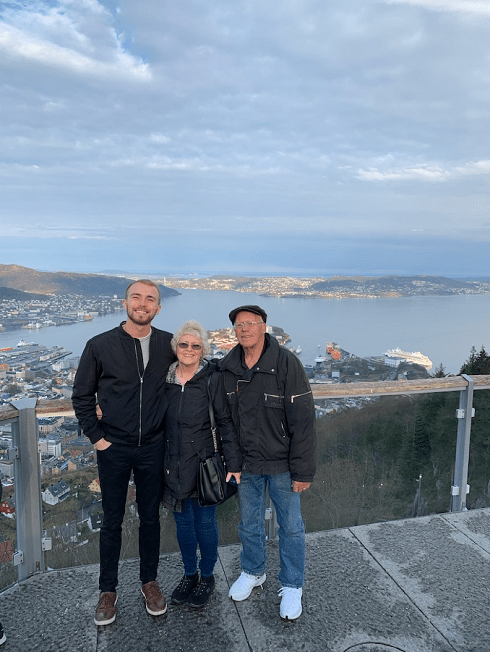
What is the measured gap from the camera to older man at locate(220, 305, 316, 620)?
7.82ft

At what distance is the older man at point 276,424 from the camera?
2.38 metres

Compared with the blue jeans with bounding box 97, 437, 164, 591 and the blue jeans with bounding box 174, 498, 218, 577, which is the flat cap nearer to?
the blue jeans with bounding box 97, 437, 164, 591

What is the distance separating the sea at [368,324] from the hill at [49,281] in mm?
2817

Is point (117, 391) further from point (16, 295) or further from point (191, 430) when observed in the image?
point (16, 295)

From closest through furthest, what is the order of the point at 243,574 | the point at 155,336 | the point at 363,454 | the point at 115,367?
the point at 115,367, the point at 155,336, the point at 243,574, the point at 363,454

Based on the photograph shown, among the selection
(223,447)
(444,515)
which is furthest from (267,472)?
(444,515)

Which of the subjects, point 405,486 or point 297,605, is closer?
point 297,605

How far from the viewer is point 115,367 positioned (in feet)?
7.52

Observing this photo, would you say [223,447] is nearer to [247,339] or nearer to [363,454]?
[247,339]

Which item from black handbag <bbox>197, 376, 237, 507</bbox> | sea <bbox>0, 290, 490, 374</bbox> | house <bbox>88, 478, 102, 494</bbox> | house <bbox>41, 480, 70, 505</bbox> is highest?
black handbag <bbox>197, 376, 237, 507</bbox>

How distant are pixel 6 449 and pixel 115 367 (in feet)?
3.10

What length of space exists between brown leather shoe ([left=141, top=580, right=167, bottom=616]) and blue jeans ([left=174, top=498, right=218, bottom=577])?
0.20 metres

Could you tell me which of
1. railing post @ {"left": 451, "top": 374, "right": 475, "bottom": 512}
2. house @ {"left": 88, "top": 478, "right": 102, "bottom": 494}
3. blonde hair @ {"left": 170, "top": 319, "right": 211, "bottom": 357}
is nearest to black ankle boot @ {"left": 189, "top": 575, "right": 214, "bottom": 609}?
house @ {"left": 88, "top": 478, "right": 102, "bottom": 494}

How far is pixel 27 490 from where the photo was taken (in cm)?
272
